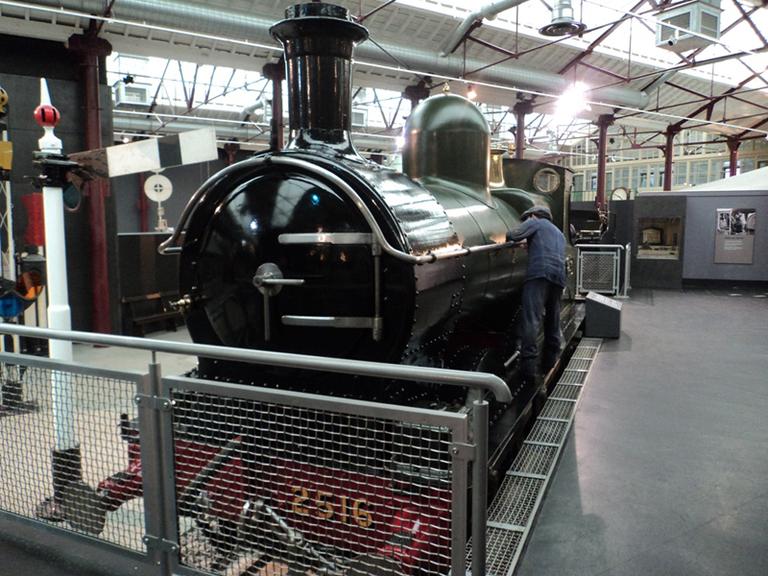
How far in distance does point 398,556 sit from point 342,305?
1.02 meters

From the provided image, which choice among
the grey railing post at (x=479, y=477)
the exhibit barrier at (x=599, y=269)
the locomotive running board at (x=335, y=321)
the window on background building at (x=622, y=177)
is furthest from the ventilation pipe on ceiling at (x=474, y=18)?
the window on background building at (x=622, y=177)

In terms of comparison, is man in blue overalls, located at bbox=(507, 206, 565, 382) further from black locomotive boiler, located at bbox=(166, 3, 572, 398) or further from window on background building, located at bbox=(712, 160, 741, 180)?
window on background building, located at bbox=(712, 160, 741, 180)

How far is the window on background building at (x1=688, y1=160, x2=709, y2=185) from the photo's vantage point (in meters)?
27.0

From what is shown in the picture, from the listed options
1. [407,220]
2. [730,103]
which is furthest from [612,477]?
[730,103]

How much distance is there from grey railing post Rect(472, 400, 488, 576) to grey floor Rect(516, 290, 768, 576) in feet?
2.36

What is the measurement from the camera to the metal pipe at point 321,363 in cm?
143

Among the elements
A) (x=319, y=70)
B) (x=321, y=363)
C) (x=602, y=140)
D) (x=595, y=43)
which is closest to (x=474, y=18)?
(x=595, y=43)

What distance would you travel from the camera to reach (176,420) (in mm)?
2037

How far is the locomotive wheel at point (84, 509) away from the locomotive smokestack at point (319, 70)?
174cm

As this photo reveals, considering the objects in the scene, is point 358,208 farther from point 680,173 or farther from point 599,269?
point 680,173

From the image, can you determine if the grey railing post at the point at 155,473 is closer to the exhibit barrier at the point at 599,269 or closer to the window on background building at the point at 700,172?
the exhibit barrier at the point at 599,269

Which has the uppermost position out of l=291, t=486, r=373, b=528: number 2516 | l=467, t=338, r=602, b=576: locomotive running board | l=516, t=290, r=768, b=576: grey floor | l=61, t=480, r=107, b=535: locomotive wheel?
l=291, t=486, r=373, b=528: number 2516

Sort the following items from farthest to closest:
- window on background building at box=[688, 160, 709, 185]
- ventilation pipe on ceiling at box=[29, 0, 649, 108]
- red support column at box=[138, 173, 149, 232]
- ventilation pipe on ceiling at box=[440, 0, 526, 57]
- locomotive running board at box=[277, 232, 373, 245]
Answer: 1. window on background building at box=[688, 160, 709, 185]
2. red support column at box=[138, 173, 149, 232]
3. ventilation pipe on ceiling at box=[440, 0, 526, 57]
4. ventilation pipe on ceiling at box=[29, 0, 649, 108]
5. locomotive running board at box=[277, 232, 373, 245]

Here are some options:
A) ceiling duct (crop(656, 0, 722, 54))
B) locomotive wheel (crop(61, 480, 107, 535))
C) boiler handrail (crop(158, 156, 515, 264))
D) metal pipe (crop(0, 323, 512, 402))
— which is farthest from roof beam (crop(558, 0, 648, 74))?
locomotive wheel (crop(61, 480, 107, 535))
